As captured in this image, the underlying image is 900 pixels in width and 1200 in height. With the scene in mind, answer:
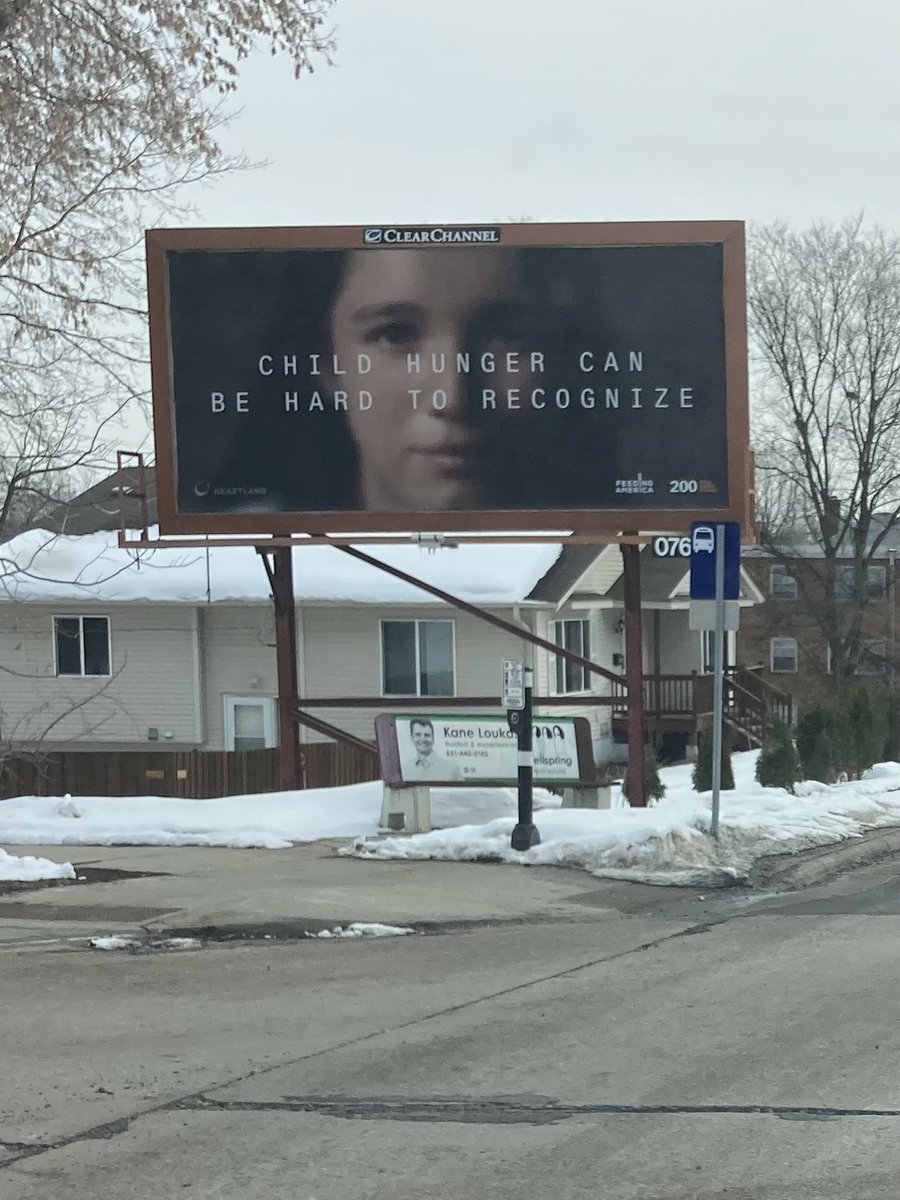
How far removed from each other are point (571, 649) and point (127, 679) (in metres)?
9.23

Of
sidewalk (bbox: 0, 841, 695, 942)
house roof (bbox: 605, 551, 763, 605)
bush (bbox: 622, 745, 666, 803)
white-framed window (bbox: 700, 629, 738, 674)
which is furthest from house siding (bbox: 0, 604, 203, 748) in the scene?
sidewalk (bbox: 0, 841, 695, 942)

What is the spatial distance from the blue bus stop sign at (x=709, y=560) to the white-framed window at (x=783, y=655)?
148 feet

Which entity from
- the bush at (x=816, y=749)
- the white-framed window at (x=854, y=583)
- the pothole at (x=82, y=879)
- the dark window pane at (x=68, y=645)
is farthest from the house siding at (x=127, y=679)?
the white-framed window at (x=854, y=583)

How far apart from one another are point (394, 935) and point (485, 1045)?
3.39 meters

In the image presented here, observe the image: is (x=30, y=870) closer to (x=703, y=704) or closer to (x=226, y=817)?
(x=226, y=817)

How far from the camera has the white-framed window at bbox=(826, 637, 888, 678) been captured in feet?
164

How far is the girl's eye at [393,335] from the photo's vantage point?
17.0m

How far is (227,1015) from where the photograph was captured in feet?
27.9

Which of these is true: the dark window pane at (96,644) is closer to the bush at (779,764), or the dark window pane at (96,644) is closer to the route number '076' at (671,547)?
the route number '076' at (671,547)

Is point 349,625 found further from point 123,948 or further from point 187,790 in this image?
point 123,948

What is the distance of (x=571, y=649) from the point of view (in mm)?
32312

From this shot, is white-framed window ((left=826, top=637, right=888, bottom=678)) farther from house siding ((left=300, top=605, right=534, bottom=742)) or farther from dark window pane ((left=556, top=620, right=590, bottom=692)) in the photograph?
house siding ((left=300, top=605, right=534, bottom=742))

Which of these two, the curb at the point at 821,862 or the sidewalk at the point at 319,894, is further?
the curb at the point at 821,862

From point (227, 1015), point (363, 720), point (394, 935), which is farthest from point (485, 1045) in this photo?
point (363, 720)
